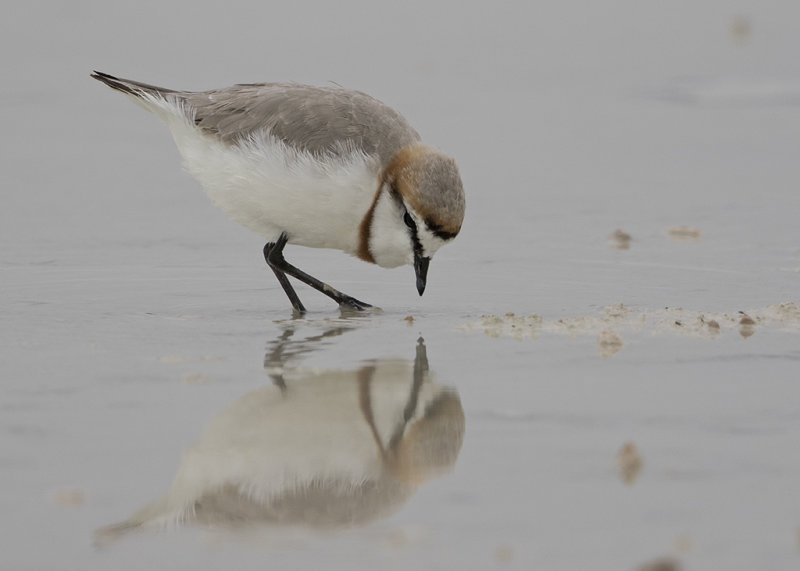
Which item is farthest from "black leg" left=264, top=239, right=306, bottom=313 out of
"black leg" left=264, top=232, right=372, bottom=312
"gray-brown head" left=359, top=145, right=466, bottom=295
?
"gray-brown head" left=359, top=145, right=466, bottom=295

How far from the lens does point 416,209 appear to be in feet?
21.0

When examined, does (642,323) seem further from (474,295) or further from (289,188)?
(289,188)

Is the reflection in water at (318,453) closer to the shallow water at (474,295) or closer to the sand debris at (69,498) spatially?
the shallow water at (474,295)

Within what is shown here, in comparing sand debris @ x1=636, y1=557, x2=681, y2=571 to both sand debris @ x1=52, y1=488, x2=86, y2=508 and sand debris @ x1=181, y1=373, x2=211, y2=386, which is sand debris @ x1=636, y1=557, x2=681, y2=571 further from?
sand debris @ x1=181, y1=373, x2=211, y2=386

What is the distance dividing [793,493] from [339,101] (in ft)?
12.5

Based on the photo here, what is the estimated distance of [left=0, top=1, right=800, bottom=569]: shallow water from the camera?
12.2 feet

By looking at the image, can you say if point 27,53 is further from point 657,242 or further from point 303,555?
point 303,555

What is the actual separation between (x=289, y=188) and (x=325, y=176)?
233mm

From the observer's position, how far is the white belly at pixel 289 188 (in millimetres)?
6617

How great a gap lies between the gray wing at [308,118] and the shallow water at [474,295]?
0.92m

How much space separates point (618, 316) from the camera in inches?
252

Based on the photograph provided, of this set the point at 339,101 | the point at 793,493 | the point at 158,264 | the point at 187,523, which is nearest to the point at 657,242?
the point at 339,101

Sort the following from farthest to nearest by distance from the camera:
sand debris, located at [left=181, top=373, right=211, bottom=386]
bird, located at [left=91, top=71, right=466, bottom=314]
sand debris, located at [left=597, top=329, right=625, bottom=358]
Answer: bird, located at [left=91, top=71, right=466, bottom=314], sand debris, located at [left=597, top=329, right=625, bottom=358], sand debris, located at [left=181, top=373, right=211, bottom=386]

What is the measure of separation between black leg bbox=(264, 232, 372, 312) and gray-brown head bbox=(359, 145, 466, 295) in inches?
12.1
